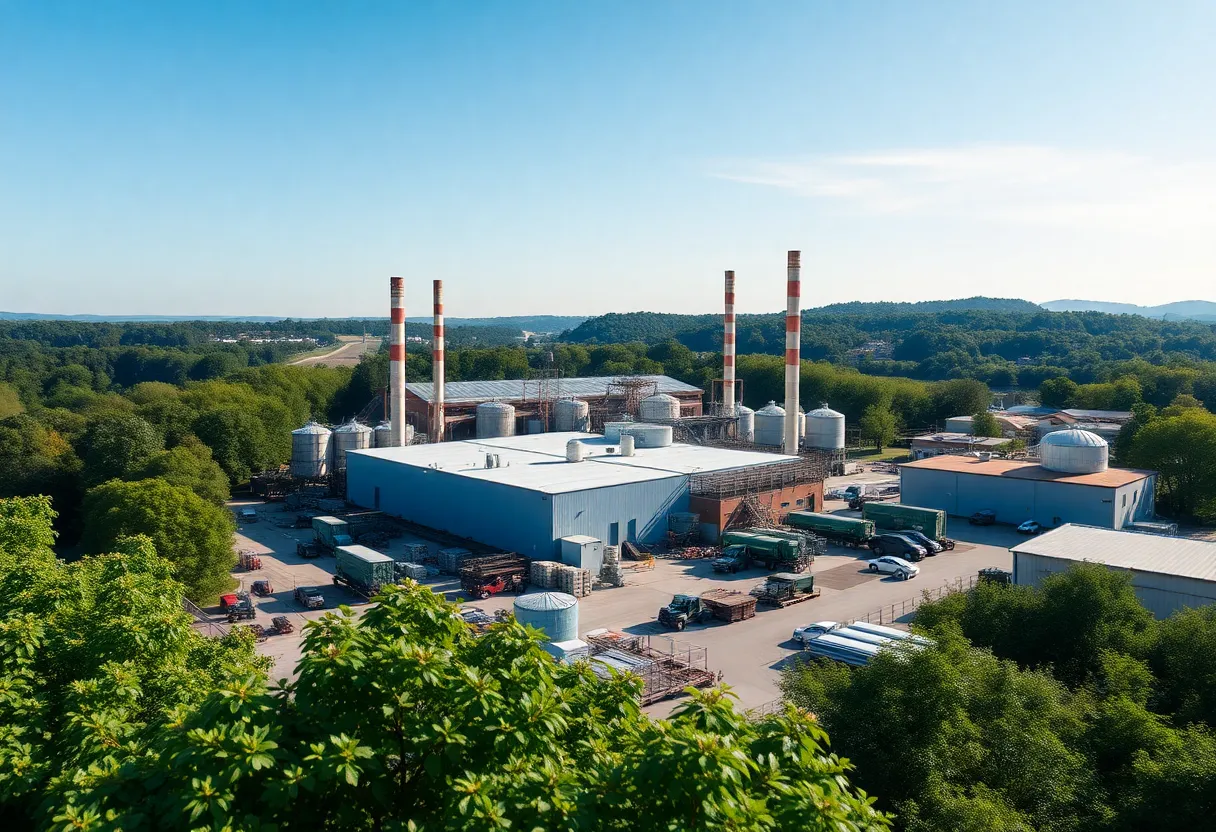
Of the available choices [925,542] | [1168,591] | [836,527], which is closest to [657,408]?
[836,527]

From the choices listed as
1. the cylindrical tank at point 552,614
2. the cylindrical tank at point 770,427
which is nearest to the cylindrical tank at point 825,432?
the cylindrical tank at point 770,427

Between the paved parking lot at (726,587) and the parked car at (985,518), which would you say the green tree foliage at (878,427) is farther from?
the paved parking lot at (726,587)

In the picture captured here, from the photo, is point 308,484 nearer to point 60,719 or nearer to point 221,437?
point 221,437

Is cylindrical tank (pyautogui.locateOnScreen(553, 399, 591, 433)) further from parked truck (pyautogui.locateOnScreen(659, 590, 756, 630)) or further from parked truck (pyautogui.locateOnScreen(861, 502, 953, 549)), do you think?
parked truck (pyautogui.locateOnScreen(659, 590, 756, 630))

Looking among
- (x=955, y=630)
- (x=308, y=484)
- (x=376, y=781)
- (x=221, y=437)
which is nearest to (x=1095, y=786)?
(x=955, y=630)

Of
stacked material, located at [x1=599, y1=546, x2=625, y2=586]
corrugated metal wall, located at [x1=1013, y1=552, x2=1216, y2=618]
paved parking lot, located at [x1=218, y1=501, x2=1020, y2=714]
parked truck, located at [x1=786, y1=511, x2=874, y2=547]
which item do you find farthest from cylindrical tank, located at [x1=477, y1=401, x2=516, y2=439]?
corrugated metal wall, located at [x1=1013, y1=552, x2=1216, y2=618]
